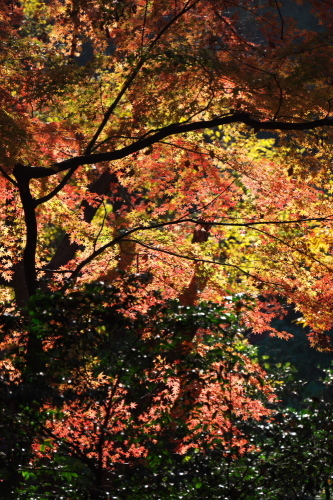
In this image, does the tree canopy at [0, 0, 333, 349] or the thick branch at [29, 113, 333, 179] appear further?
the tree canopy at [0, 0, 333, 349]

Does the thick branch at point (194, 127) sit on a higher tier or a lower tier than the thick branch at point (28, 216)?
higher

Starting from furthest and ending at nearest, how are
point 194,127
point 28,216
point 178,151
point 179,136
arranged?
point 178,151 → point 179,136 → point 28,216 → point 194,127

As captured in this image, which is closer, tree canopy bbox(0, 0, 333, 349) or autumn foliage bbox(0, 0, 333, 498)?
autumn foliage bbox(0, 0, 333, 498)

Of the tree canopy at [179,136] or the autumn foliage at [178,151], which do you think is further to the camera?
the tree canopy at [179,136]

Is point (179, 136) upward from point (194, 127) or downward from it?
upward

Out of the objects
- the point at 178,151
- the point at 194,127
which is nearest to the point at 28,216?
the point at 194,127

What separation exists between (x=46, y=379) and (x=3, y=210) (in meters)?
3.91

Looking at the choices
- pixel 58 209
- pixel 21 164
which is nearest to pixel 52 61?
pixel 21 164

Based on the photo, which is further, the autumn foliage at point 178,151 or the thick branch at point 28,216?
the thick branch at point 28,216

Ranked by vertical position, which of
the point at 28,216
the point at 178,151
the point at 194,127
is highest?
the point at 178,151

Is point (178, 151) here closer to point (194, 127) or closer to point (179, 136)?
point (179, 136)

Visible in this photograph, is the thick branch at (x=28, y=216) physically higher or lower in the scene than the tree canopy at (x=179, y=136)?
lower

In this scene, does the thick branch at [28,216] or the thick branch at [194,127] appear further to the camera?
the thick branch at [28,216]

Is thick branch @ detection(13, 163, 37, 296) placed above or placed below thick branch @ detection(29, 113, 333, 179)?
below
